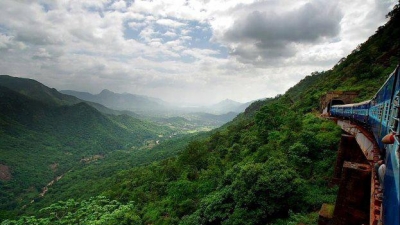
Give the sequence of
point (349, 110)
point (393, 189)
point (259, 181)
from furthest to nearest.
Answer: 1. point (349, 110)
2. point (259, 181)
3. point (393, 189)

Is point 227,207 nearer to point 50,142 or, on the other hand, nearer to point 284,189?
point 284,189

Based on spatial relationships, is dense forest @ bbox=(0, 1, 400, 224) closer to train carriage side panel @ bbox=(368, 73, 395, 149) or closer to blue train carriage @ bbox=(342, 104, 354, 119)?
blue train carriage @ bbox=(342, 104, 354, 119)

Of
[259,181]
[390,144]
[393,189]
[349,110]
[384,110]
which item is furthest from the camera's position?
[349,110]

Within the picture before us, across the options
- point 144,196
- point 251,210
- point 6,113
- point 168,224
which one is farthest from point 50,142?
point 251,210

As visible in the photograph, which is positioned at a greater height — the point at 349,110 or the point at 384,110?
the point at 349,110

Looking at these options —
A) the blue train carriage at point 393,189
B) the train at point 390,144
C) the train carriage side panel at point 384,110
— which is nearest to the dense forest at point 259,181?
the train at point 390,144

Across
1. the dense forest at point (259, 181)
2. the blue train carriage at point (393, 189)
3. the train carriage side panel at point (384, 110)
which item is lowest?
the dense forest at point (259, 181)

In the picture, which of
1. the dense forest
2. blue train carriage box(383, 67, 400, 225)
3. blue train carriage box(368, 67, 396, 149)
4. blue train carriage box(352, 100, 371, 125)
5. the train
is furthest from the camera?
the dense forest

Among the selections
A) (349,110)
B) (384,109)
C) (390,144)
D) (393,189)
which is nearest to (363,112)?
(349,110)

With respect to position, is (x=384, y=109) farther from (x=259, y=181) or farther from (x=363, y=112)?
(x=259, y=181)

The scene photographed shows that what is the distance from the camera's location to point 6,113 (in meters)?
193

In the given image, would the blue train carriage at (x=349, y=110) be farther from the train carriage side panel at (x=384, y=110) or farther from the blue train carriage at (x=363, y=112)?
the train carriage side panel at (x=384, y=110)

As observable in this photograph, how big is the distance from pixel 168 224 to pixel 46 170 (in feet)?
447

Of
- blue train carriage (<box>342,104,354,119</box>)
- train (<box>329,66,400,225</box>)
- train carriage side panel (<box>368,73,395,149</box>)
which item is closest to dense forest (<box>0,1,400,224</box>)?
blue train carriage (<box>342,104,354,119</box>)
